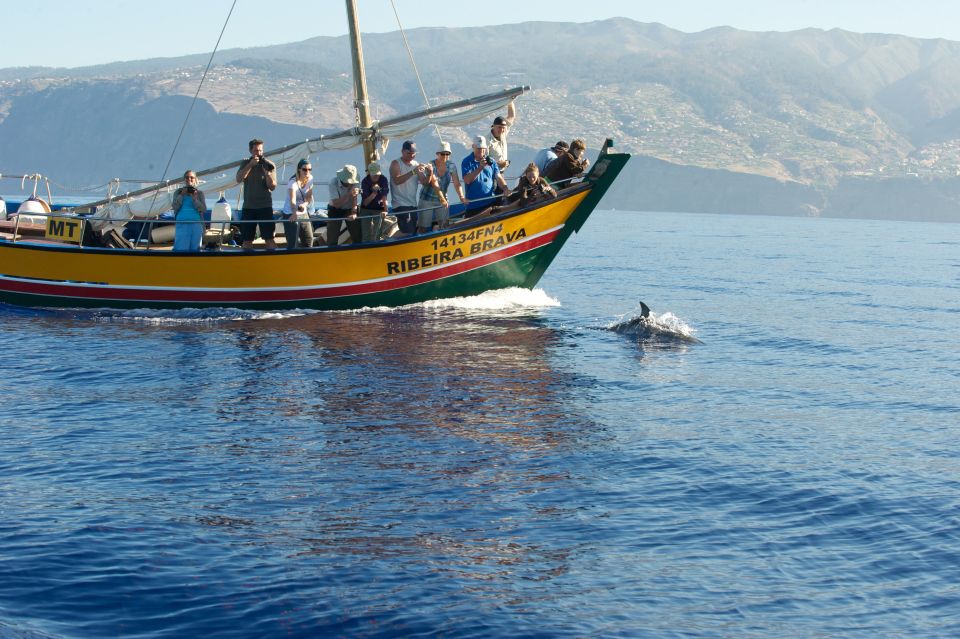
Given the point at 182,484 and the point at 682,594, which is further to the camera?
the point at 182,484

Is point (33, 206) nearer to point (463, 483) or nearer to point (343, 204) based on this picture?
point (343, 204)

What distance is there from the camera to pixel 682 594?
826cm

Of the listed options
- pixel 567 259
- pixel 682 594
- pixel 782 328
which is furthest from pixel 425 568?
pixel 567 259

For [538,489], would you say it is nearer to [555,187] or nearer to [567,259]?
[555,187]

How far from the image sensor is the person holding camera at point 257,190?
20438mm

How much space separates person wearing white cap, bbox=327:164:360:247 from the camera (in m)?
21.3

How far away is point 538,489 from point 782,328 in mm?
15872

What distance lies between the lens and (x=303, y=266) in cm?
2194

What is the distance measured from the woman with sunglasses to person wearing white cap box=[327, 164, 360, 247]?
1.48ft

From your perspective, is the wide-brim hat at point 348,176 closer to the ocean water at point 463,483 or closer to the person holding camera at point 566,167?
the ocean water at point 463,483

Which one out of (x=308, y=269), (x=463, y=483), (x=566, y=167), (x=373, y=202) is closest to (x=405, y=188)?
(x=373, y=202)

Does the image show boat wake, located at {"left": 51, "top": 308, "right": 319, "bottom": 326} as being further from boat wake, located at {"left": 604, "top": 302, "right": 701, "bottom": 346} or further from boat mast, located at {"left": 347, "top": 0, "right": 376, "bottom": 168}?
boat wake, located at {"left": 604, "top": 302, "right": 701, "bottom": 346}

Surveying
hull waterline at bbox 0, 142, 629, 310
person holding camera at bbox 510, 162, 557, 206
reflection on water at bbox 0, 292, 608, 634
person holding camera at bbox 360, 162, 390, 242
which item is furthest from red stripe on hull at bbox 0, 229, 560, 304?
reflection on water at bbox 0, 292, 608, 634

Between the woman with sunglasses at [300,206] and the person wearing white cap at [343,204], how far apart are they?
1.48ft
